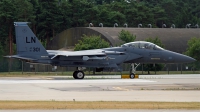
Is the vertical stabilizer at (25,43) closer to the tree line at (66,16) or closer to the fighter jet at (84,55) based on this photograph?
the fighter jet at (84,55)

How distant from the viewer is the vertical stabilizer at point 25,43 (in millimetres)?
35906

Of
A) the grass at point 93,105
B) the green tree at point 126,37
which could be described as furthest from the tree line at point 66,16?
the grass at point 93,105

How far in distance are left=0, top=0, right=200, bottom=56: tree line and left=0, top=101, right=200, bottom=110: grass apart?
180ft

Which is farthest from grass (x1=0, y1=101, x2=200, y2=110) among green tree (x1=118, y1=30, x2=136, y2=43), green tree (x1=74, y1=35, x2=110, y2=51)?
green tree (x1=118, y1=30, x2=136, y2=43)

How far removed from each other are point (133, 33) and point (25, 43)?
32.1 metres

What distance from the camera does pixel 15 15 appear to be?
75.2 meters

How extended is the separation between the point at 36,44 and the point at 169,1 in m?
82.8

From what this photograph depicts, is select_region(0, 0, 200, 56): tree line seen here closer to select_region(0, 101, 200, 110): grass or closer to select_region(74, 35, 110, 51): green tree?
select_region(74, 35, 110, 51): green tree

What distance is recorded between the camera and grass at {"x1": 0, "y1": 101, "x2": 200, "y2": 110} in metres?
17.7

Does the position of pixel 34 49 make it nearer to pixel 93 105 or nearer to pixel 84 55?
pixel 84 55

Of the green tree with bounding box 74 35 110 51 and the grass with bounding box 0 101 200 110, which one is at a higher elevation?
the green tree with bounding box 74 35 110 51

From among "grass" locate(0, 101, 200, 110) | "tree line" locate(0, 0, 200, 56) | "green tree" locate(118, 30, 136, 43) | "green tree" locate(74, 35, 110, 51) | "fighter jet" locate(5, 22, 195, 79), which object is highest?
"tree line" locate(0, 0, 200, 56)

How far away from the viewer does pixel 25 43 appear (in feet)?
118

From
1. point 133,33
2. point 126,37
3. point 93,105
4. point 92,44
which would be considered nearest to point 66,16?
point 133,33
